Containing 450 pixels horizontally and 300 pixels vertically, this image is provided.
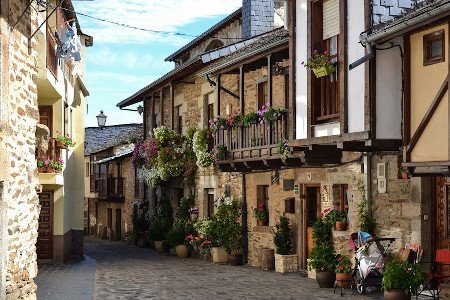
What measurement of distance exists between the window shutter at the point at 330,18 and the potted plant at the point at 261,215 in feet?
21.0

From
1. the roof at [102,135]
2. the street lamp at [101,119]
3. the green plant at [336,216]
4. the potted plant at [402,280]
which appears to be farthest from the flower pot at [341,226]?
the street lamp at [101,119]

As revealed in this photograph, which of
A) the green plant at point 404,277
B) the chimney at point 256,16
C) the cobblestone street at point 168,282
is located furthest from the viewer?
the chimney at point 256,16

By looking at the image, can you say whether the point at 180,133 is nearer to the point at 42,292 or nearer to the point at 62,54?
the point at 62,54

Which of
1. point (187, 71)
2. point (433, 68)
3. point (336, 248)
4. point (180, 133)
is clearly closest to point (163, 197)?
point (180, 133)

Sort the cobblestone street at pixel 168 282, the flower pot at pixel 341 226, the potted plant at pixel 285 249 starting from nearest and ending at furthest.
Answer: the cobblestone street at pixel 168 282 < the flower pot at pixel 341 226 < the potted plant at pixel 285 249

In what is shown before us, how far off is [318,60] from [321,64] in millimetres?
114

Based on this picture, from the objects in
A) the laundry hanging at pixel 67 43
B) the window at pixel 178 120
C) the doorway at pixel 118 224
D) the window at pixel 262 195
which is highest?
the laundry hanging at pixel 67 43

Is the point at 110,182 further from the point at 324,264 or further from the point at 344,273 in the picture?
the point at 344,273

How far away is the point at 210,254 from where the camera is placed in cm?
2100

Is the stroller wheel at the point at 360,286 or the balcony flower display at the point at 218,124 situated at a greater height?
the balcony flower display at the point at 218,124

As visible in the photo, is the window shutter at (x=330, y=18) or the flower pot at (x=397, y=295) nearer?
the flower pot at (x=397, y=295)

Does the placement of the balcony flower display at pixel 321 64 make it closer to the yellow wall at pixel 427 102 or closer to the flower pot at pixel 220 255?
the yellow wall at pixel 427 102

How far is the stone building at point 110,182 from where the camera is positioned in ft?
111

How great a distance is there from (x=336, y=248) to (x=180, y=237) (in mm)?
8794
